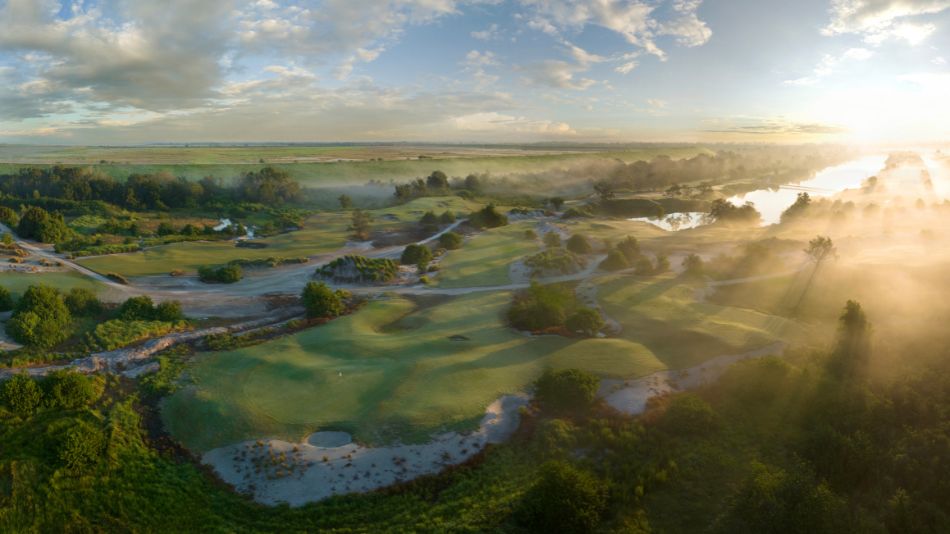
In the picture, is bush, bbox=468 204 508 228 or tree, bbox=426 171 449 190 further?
tree, bbox=426 171 449 190

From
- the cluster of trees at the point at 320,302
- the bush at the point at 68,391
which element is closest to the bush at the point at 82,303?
the bush at the point at 68,391

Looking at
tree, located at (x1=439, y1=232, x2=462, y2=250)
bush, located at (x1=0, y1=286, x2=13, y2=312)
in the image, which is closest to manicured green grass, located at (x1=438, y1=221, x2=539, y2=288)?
tree, located at (x1=439, y1=232, x2=462, y2=250)

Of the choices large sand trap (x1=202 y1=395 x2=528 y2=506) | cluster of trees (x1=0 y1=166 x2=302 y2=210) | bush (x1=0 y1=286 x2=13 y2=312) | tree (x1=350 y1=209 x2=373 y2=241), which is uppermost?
cluster of trees (x1=0 y1=166 x2=302 y2=210)

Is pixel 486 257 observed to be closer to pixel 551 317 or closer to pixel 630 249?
pixel 630 249

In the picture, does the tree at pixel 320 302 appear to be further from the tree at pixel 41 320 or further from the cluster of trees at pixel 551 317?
the tree at pixel 41 320

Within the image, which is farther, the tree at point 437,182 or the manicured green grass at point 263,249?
the tree at point 437,182

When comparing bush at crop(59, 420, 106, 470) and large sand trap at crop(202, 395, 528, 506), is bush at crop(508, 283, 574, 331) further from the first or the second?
→ bush at crop(59, 420, 106, 470)
